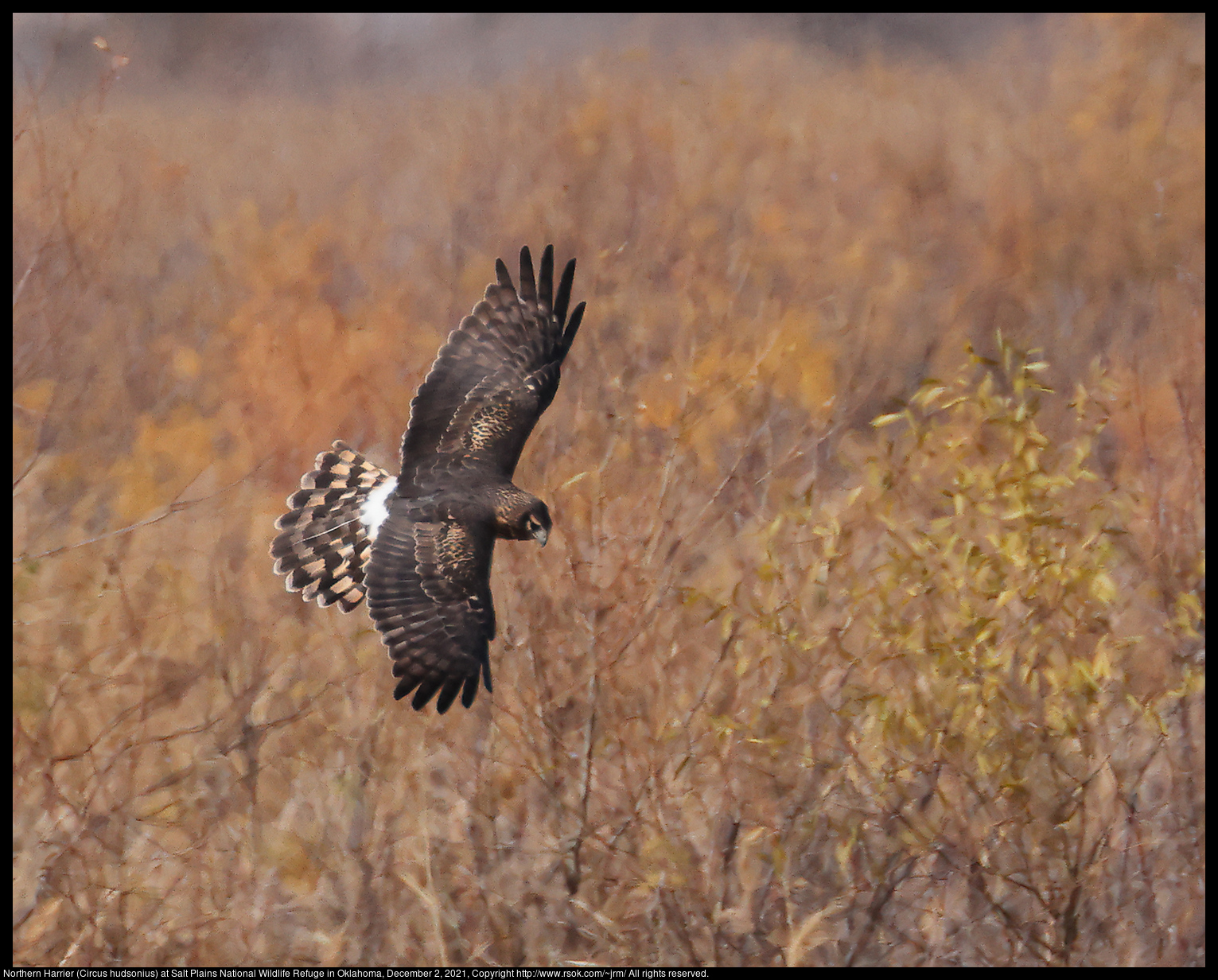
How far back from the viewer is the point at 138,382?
7836mm

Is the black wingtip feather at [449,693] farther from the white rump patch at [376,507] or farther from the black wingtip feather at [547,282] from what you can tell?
the black wingtip feather at [547,282]

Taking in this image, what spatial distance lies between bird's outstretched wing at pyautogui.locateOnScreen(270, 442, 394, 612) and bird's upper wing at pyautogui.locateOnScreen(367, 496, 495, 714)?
852 mm

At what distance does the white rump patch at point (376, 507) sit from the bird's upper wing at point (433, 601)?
516mm

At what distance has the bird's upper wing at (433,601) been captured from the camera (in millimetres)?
4660

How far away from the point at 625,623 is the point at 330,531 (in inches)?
66.6

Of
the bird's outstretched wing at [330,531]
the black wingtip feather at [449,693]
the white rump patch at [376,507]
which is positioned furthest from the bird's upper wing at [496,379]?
the black wingtip feather at [449,693]

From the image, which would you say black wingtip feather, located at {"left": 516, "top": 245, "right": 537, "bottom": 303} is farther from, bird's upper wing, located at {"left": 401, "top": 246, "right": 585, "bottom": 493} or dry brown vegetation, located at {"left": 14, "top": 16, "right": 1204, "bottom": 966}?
dry brown vegetation, located at {"left": 14, "top": 16, "right": 1204, "bottom": 966}

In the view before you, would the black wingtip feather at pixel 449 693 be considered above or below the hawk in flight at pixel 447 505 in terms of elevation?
below

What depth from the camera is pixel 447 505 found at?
5000 mm

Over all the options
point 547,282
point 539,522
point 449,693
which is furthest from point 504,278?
point 449,693

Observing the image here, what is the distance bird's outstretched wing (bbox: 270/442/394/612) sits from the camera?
230 inches

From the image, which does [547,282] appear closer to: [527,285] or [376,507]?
[527,285]
